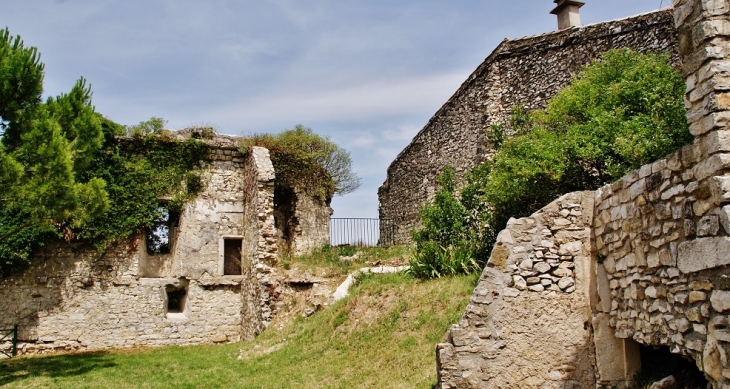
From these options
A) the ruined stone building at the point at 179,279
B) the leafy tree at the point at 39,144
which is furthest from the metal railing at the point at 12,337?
the leafy tree at the point at 39,144

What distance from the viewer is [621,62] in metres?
11.5

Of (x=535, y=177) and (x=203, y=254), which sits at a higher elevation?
(x=535, y=177)

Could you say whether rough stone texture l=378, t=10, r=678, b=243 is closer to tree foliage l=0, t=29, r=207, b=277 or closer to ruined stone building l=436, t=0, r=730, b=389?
tree foliage l=0, t=29, r=207, b=277

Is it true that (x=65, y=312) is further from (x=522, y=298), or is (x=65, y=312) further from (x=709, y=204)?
(x=709, y=204)

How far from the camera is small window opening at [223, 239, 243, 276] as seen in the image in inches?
720

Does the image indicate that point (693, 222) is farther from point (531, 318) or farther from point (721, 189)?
point (531, 318)

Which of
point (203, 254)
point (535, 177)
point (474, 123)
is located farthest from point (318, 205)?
point (535, 177)

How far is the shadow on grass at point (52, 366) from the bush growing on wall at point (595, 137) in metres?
9.32

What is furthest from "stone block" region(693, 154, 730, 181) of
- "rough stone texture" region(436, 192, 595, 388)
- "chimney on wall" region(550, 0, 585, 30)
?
"chimney on wall" region(550, 0, 585, 30)

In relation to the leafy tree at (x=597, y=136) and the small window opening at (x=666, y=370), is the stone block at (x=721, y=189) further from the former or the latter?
the leafy tree at (x=597, y=136)

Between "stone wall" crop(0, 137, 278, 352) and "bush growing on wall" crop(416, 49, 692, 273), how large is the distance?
7244 mm

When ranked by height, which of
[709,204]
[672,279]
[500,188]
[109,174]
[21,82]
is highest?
[21,82]

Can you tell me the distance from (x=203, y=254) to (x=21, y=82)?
284 inches

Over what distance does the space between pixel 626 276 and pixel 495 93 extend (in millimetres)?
12793
